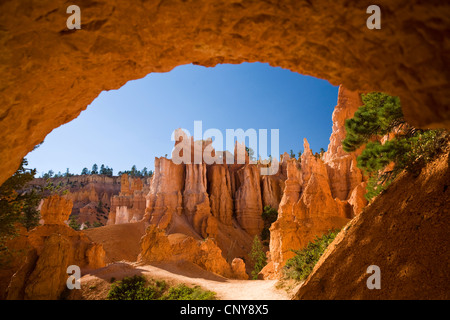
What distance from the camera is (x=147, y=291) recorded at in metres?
13.8

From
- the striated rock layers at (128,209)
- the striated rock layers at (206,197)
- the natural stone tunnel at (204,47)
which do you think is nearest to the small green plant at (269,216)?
the striated rock layers at (206,197)

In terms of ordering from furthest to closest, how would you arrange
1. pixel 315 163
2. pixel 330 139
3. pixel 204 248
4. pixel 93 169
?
pixel 93 169 < pixel 330 139 < pixel 315 163 < pixel 204 248

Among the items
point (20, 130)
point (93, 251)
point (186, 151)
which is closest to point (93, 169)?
point (186, 151)

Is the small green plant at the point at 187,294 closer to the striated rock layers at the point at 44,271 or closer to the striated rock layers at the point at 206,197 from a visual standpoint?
the striated rock layers at the point at 44,271

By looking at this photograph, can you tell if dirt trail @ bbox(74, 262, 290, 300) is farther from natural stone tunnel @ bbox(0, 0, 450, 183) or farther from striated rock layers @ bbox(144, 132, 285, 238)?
striated rock layers @ bbox(144, 132, 285, 238)

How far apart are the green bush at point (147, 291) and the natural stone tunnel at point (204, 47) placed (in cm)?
1115

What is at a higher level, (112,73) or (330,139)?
(330,139)

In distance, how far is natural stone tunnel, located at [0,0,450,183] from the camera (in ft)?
9.52

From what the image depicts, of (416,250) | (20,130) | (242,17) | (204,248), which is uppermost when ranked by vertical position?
(242,17)

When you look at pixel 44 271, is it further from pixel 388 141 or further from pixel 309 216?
pixel 309 216

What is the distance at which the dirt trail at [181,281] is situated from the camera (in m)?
12.1
